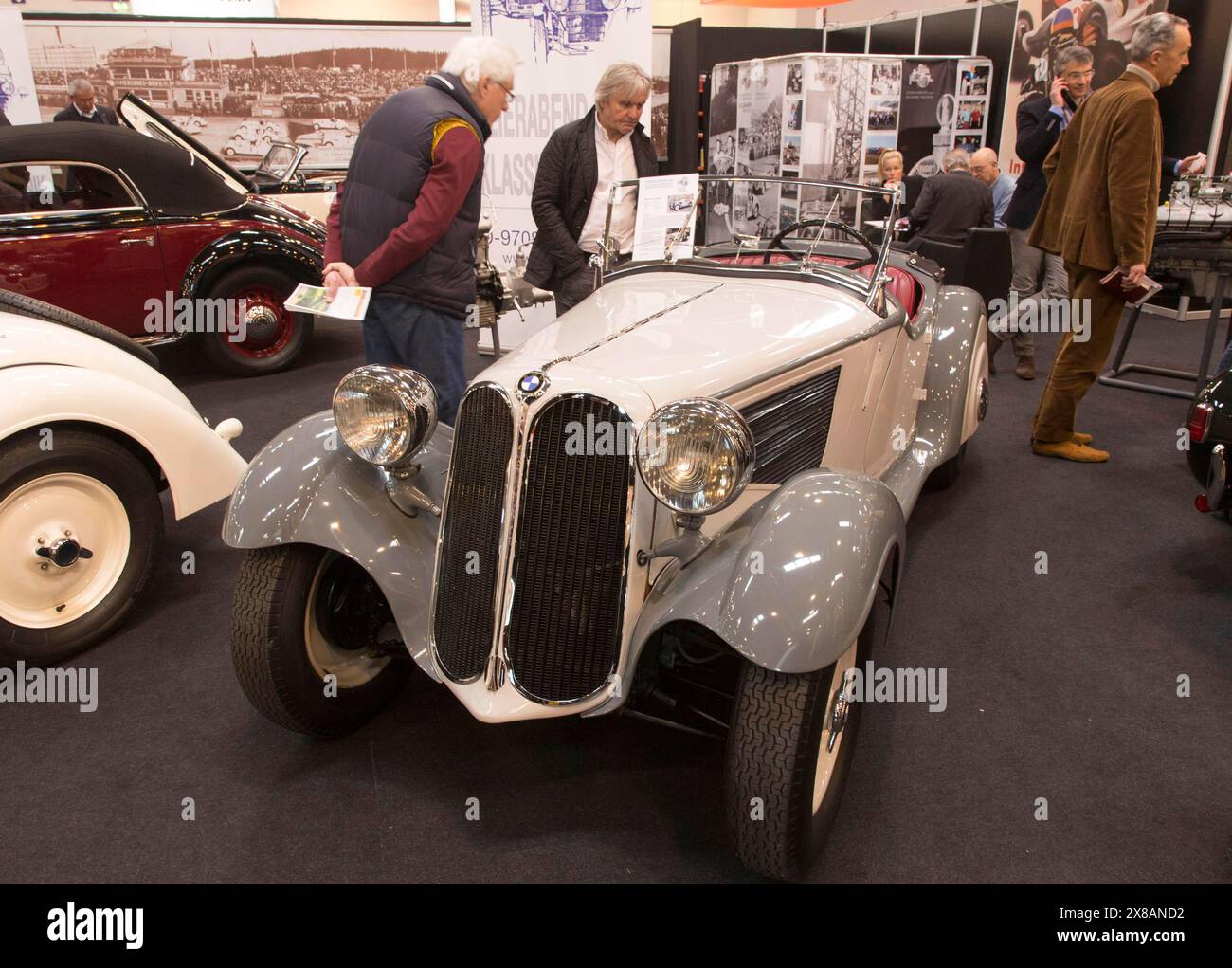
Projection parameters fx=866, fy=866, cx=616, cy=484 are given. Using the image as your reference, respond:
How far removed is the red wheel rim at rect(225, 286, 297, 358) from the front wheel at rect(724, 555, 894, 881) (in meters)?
5.05

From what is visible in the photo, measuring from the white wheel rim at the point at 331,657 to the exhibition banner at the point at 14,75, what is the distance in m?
6.54

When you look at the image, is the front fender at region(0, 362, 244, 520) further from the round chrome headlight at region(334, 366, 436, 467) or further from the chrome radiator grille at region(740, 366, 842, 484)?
the chrome radiator grille at region(740, 366, 842, 484)

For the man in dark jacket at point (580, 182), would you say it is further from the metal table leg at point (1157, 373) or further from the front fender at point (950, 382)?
the metal table leg at point (1157, 373)

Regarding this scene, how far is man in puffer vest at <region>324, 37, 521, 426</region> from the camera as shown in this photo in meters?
2.80

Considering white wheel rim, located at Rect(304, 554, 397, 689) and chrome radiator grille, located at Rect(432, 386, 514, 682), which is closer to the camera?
chrome radiator grille, located at Rect(432, 386, 514, 682)

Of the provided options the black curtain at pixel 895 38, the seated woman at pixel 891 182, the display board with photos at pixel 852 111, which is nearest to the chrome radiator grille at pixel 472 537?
the seated woman at pixel 891 182

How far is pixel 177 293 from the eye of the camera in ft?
18.0

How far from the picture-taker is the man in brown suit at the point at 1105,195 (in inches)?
142

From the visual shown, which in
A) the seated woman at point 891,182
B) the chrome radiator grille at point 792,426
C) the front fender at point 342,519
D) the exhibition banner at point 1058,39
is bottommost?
the front fender at point 342,519

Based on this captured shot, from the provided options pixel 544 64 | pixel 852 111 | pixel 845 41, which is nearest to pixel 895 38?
pixel 845 41

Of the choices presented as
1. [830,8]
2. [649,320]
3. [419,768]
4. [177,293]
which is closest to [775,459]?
[649,320]

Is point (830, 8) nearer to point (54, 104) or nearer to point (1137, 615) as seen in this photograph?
point (54, 104)

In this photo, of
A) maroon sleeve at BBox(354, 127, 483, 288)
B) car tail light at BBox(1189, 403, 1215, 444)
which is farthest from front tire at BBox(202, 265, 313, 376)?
car tail light at BBox(1189, 403, 1215, 444)
